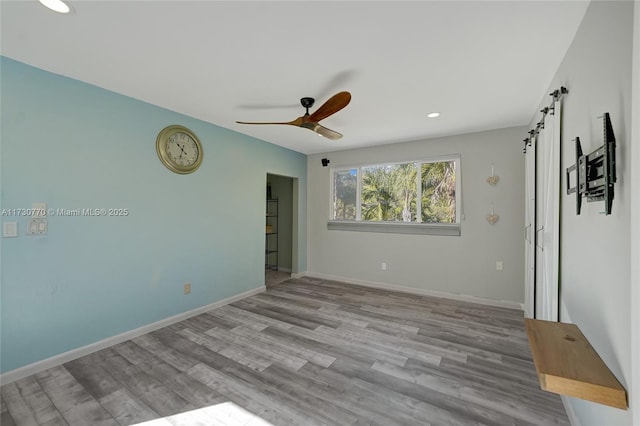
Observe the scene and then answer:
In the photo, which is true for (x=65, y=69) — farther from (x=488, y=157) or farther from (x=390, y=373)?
(x=488, y=157)

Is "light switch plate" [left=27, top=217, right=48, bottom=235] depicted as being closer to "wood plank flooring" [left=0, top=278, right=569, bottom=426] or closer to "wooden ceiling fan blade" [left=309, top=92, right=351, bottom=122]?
"wood plank flooring" [left=0, top=278, right=569, bottom=426]

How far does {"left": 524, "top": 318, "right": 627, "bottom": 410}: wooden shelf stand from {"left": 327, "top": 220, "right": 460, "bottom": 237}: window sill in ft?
9.00

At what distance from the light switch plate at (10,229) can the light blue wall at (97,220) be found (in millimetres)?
40

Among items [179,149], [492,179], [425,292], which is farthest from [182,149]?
[492,179]

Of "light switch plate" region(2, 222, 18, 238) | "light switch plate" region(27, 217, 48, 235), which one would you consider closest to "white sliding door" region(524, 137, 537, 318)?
"light switch plate" region(27, 217, 48, 235)

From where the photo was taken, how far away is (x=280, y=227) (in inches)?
230

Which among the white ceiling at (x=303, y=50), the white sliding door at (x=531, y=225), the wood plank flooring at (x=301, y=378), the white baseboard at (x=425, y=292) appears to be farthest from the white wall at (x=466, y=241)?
the white ceiling at (x=303, y=50)

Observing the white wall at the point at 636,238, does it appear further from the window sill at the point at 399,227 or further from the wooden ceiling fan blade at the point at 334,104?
the window sill at the point at 399,227

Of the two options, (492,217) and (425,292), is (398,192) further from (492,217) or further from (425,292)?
(425,292)

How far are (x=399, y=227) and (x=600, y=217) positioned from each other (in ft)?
10.2

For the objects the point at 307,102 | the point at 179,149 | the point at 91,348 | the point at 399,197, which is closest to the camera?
the point at 91,348

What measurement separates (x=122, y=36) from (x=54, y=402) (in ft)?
8.51

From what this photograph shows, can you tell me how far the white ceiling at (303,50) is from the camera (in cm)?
150

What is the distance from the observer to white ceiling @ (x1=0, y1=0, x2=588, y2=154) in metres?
1.50
